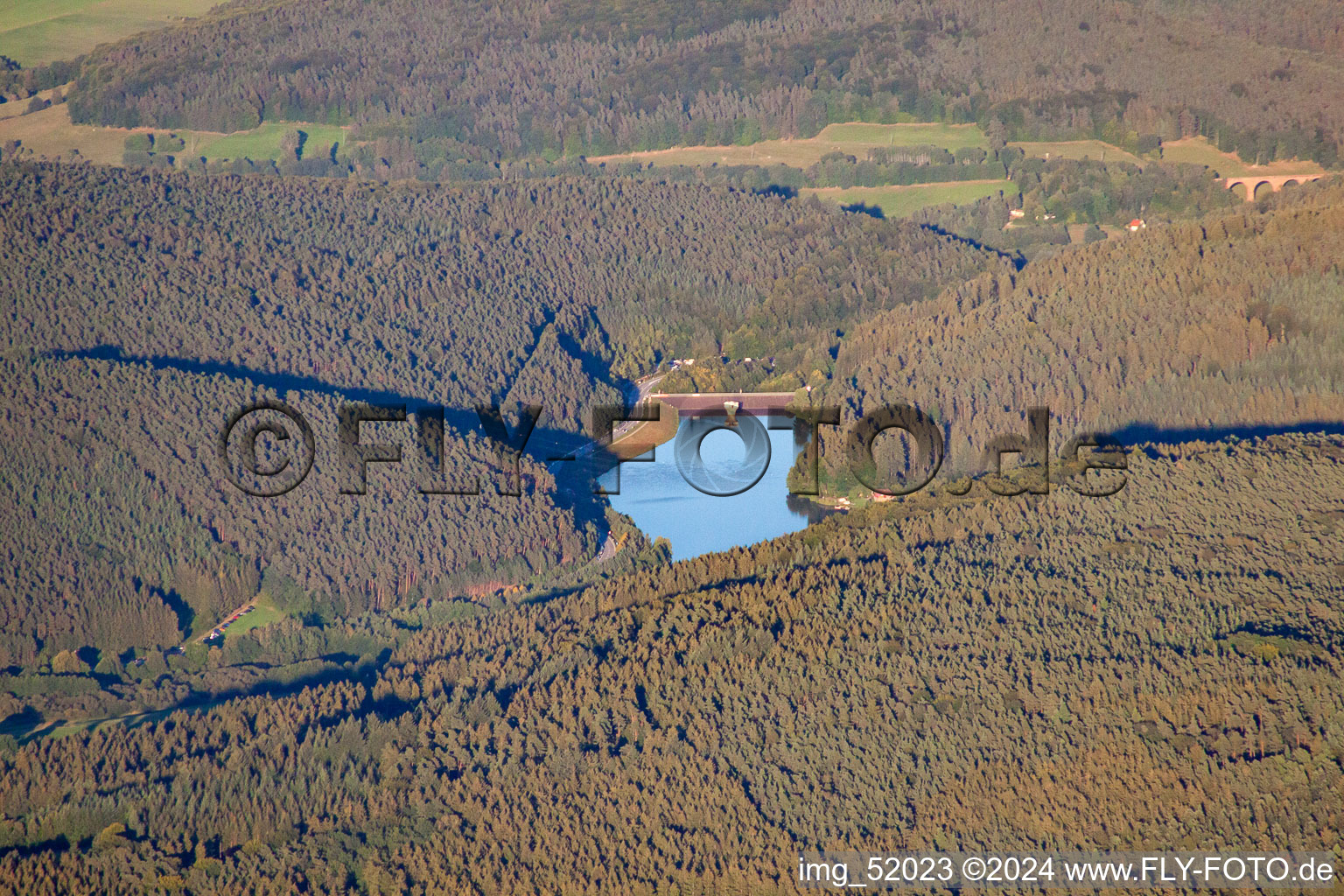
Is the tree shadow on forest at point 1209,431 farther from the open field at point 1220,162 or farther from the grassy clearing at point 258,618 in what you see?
the open field at point 1220,162

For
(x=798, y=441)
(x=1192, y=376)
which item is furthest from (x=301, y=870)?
(x=1192, y=376)

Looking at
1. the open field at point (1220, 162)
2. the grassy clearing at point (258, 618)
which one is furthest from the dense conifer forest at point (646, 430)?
the open field at point (1220, 162)

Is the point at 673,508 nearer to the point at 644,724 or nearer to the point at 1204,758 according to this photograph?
the point at 644,724

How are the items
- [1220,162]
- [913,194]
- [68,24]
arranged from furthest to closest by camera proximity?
[68,24] → [1220,162] → [913,194]

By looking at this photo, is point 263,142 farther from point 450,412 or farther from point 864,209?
point 450,412

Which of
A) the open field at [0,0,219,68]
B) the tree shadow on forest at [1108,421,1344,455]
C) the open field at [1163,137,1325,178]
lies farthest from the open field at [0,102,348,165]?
the tree shadow on forest at [1108,421,1344,455]

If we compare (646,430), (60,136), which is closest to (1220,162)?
(646,430)

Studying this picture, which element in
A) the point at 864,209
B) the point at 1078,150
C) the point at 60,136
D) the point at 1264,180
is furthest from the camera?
the point at 60,136
